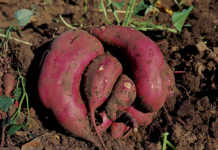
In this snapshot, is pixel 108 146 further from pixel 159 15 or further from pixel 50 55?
pixel 159 15

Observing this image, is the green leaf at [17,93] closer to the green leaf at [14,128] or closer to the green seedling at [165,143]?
the green leaf at [14,128]

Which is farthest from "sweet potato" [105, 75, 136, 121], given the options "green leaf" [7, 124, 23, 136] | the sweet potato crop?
"green leaf" [7, 124, 23, 136]

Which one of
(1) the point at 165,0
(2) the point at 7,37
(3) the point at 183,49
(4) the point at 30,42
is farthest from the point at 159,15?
(2) the point at 7,37

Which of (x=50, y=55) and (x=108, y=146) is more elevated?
(x=50, y=55)

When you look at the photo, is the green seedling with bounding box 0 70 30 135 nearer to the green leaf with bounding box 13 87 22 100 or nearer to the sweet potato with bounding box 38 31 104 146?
the green leaf with bounding box 13 87 22 100

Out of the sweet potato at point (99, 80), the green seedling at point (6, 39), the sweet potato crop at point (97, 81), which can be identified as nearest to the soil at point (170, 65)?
the green seedling at point (6, 39)

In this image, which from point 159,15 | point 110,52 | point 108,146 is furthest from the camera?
point 159,15

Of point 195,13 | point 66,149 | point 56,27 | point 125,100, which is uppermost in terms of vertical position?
point 195,13
